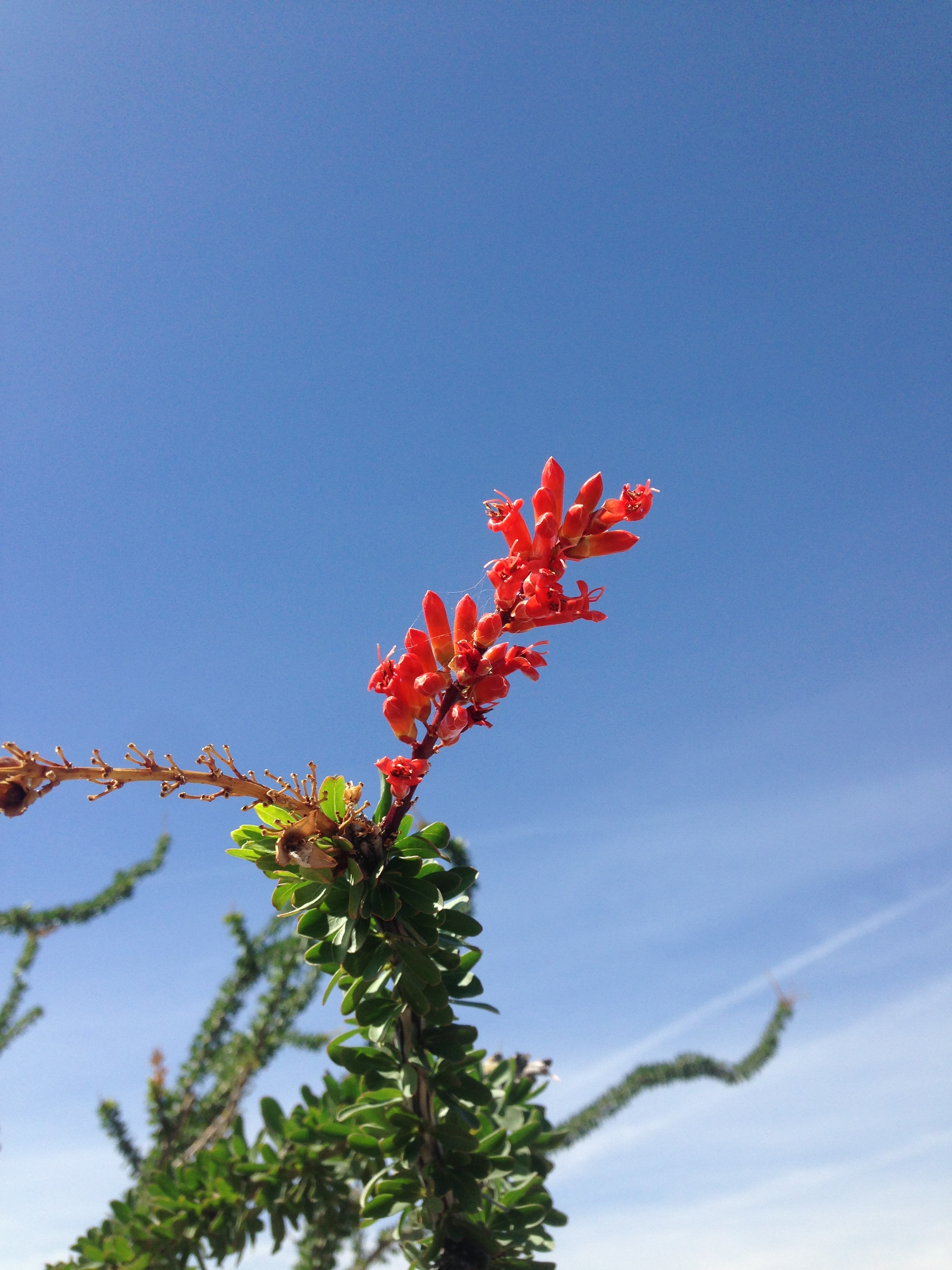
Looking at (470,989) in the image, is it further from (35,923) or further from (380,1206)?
(35,923)

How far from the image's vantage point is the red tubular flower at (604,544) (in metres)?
1.94

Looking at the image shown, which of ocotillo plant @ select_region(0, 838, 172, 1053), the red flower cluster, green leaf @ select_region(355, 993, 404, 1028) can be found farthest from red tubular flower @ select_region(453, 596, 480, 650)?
ocotillo plant @ select_region(0, 838, 172, 1053)

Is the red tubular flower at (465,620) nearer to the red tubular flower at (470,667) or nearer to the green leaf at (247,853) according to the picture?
the red tubular flower at (470,667)

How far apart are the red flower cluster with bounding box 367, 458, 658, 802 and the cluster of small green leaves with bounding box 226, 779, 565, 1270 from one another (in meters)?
0.28

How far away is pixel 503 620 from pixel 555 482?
0.38 meters

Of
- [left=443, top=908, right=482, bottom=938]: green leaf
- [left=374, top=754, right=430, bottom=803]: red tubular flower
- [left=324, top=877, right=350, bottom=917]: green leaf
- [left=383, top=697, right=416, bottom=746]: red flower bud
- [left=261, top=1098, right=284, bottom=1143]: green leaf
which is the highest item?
[left=383, top=697, right=416, bottom=746]: red flower bud

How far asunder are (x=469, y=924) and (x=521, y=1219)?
45.4 inches

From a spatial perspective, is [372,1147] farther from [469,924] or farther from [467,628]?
[467,628]

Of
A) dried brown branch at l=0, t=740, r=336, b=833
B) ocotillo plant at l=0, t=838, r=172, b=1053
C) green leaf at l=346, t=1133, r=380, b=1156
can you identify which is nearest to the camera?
dried brown branch at l=0, t=740, r=336, b=833

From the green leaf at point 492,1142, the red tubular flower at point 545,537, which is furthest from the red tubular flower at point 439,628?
the green leaf at point 492,1142

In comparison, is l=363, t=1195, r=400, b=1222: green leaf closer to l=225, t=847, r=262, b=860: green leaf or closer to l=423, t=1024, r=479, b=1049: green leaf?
l=423, t=1024, r=479, b=1049: green leaf

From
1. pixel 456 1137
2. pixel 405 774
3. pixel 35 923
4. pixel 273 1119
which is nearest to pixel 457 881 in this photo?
pixel 405 774

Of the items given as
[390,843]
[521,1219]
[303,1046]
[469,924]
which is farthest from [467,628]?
[303,1046]

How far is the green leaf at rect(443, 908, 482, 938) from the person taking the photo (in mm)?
2090
